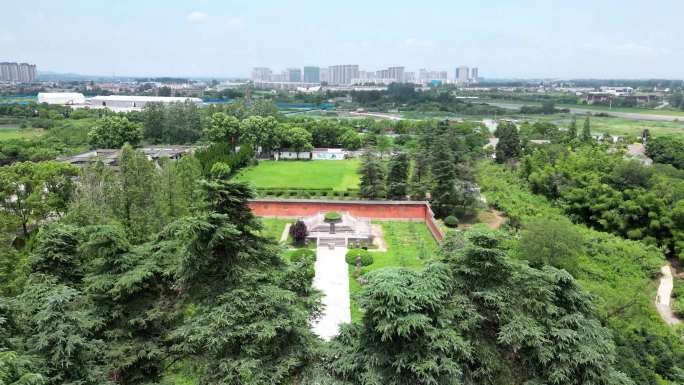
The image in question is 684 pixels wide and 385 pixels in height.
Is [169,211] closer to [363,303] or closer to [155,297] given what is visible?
[155,297]

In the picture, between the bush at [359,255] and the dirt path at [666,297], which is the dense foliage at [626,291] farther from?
the bush at [359,255]

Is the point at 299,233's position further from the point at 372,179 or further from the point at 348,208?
the point at 372,179

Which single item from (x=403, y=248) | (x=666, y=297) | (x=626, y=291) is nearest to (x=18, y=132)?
(x=403, y=248)

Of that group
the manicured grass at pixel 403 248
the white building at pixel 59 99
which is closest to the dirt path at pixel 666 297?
the manicured grass at pixel 403 248

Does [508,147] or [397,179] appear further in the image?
[508,147]

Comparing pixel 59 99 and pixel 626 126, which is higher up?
pixel 59 99

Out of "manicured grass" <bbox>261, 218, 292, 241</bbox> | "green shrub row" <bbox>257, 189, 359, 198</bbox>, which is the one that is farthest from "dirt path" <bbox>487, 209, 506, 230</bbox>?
"manicured grass" <bbox>261, 218, 292, 241</bbox>

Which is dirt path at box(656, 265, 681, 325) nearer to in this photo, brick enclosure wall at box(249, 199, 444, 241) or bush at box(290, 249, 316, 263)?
brick enclosure wall at box(249, 199, 444, 241)
